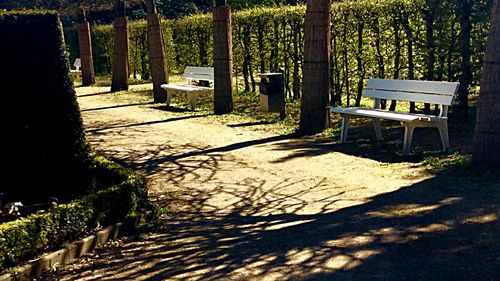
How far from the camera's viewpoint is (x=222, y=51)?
1335cm

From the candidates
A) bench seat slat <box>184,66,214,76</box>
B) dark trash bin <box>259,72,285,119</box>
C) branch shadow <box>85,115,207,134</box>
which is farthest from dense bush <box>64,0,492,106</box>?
branch shadow <box>85,115,207,134</box>

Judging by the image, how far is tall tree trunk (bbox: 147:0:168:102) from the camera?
1617cm

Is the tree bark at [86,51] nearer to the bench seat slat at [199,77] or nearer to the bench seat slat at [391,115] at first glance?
the bench seat slat at [199,77]

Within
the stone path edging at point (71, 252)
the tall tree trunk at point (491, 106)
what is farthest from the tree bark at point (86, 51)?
the tall tree trunk at point (491, 106)

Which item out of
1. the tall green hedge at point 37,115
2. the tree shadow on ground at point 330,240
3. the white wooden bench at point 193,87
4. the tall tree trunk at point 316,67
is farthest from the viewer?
the white wooden bench at point 193,87

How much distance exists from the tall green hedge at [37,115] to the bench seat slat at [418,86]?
17.1ft

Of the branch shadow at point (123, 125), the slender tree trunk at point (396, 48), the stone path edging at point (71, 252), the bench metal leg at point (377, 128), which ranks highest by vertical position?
the slender tree trunk at point (396, 48)

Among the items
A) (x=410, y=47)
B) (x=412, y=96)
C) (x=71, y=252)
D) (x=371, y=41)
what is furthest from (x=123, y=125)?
(x=71, y=252)

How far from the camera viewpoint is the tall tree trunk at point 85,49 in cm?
2381

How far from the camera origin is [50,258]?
4941 millimetres

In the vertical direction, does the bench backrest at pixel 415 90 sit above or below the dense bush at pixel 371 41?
below

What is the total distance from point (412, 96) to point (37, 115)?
5.77 m

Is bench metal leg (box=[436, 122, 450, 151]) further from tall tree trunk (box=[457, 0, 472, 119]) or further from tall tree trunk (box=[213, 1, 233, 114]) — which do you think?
tall tree trunk (box=[213, 1, 233, 114])

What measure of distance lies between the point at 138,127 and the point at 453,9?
674cm
